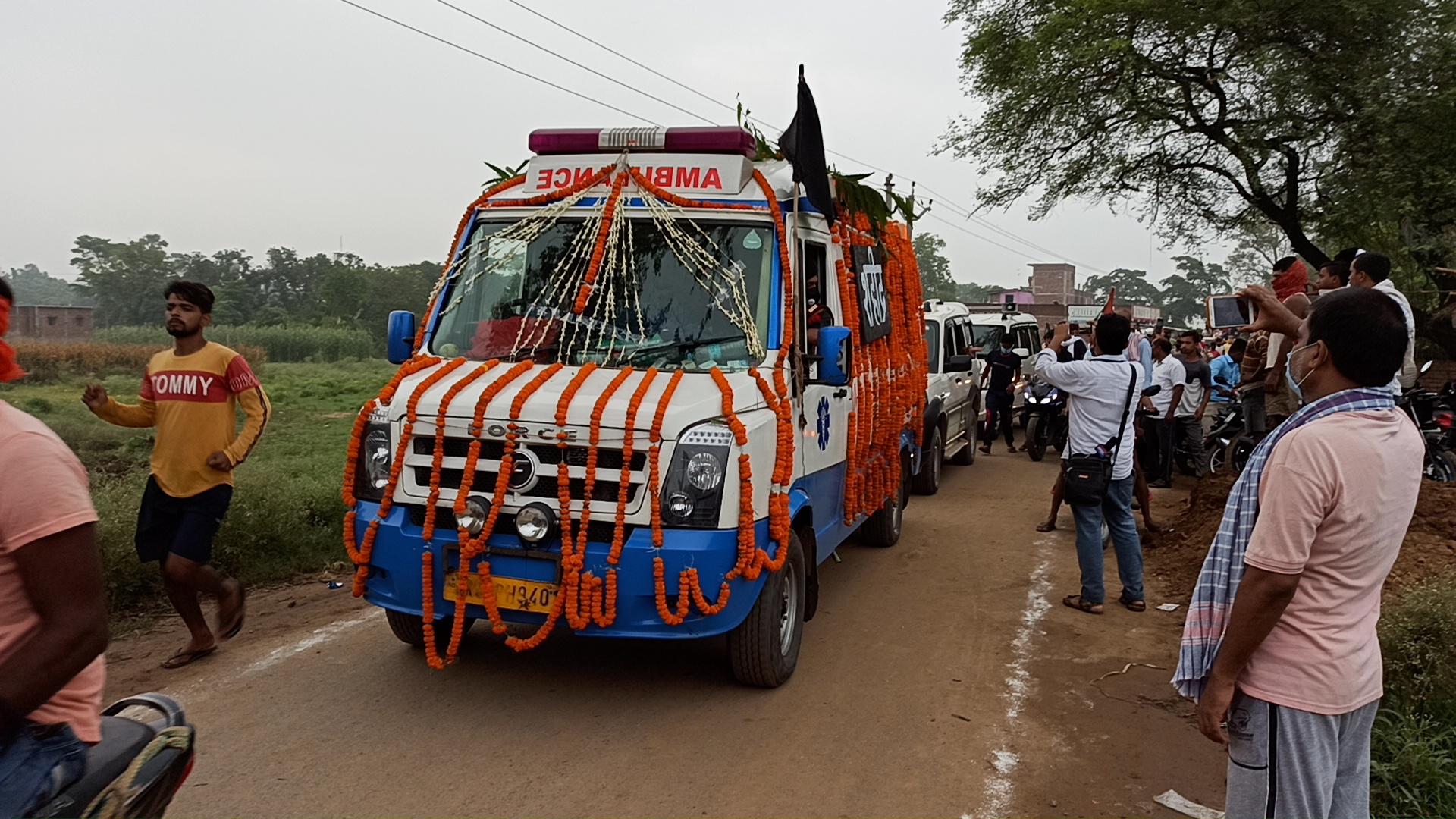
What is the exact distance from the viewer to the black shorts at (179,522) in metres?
4.95

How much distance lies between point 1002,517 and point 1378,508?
284 inches

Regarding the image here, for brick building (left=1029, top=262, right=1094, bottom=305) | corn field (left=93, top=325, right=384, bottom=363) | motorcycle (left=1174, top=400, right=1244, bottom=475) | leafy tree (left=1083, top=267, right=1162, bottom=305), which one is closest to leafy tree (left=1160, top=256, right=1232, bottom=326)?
leafy tree (left=1083, top=267, right=1162, bottom=305)

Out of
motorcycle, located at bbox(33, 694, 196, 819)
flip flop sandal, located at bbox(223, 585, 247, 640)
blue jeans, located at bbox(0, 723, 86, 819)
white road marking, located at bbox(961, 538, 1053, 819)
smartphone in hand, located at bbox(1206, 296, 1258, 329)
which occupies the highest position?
smartphone in hand, located at bbox(1206, 296, 1258, 329)

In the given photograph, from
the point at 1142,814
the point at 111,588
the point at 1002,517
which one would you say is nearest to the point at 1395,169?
the point at 1002,517

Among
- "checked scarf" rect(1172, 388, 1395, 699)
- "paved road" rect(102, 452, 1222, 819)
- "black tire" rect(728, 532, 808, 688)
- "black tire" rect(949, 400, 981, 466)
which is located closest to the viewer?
"checked scarf" rect(1172, 388, 1395, 699)

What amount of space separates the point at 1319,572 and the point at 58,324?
97.7 feet

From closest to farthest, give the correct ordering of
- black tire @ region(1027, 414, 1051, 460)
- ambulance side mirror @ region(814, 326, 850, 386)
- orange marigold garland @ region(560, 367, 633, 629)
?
orange marigold garland @ region(560, 367, 633, 629) < ambulance side mirror @ region(814, 326, 850, 386) < black tire @ region(1027, 414, 1051, 460)

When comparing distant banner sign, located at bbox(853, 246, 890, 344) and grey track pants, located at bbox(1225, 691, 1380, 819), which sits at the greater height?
distant banner sign, located at bbox(853, 246, 890, 344)

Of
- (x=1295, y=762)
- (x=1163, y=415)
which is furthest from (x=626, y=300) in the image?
(x=1163, y=415)

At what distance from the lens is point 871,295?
6621 millimetres

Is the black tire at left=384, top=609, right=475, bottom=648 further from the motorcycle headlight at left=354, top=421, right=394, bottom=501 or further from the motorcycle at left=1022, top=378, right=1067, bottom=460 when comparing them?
the motorcycle at left=1022, top=378, right=1067, bottom=460

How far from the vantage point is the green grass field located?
6117 millimetres

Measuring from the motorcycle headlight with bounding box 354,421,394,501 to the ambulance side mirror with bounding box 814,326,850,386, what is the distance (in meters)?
2.04

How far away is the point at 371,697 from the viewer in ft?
15.2
